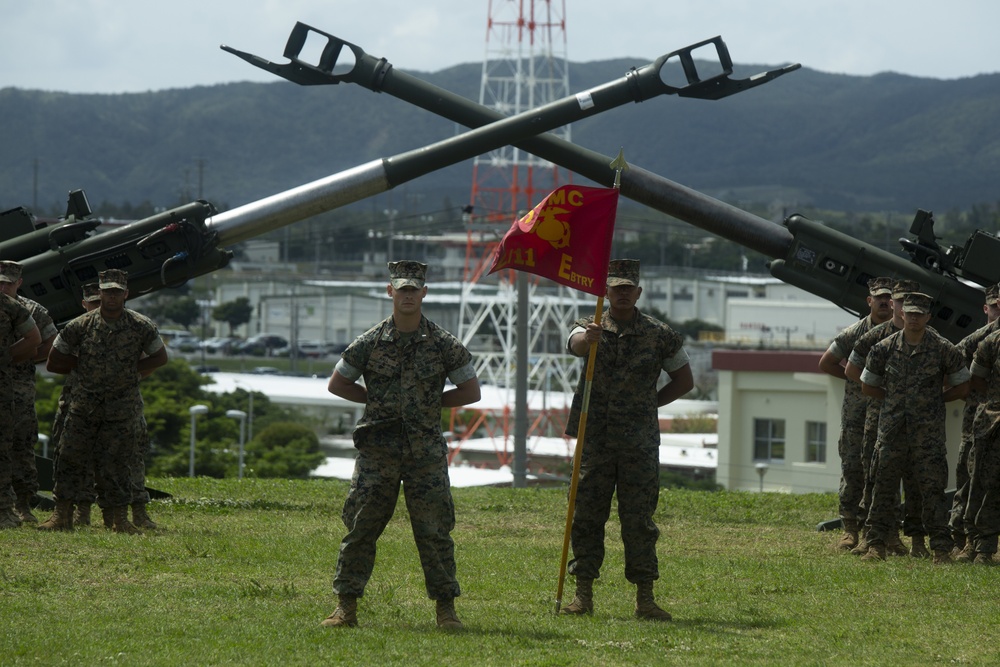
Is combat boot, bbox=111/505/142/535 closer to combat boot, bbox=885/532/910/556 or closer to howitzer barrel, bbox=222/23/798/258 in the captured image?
howitzer barrel, bbox=222/23/798/258

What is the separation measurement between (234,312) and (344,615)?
368 feet

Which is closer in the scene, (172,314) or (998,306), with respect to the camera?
(998,306)

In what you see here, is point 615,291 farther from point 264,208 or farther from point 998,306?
point 264,208

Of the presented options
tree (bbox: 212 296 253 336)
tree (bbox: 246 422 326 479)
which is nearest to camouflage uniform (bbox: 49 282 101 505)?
tree (bbox: 246 422 326 479)

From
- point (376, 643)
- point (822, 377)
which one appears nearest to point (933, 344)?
point (376, 643)

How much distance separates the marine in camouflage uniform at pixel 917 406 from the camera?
1196cm

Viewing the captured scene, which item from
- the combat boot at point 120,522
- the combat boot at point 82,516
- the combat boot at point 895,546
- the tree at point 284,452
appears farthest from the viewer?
the tree at point 284,452

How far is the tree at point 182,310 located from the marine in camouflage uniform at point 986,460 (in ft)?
377

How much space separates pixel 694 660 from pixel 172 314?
118705mm

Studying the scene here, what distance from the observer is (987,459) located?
479 inches

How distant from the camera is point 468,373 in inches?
366

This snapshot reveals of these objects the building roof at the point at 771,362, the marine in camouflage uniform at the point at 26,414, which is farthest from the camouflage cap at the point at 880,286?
the building roof at the point at 771,362

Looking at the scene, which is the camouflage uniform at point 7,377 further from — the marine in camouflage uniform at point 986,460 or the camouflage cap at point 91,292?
the marine in camouflage uniform at point 986,460

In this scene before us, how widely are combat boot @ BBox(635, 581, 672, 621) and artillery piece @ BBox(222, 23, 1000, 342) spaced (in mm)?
5108
